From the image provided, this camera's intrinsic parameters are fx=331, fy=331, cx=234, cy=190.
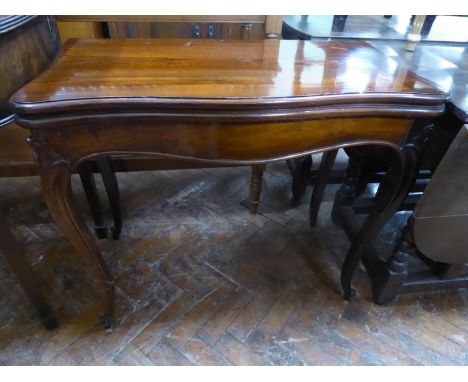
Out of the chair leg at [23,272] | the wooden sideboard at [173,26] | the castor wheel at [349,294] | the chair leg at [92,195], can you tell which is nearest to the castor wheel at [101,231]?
the chair leg at [92,195]

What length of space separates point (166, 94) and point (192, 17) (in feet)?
2.52

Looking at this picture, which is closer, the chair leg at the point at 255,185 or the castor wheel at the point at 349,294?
the castor wheel at the point at 349,294

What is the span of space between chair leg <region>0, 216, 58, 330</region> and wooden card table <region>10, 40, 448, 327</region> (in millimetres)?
182

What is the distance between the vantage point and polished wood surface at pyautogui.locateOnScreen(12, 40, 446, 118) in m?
0.55

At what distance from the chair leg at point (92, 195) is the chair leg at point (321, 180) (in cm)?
80

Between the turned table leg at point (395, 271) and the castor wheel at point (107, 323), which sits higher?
the turned table leg at point (395, 271)

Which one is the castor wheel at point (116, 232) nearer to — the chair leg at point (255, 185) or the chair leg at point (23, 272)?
the chair leg at point (23, 272)

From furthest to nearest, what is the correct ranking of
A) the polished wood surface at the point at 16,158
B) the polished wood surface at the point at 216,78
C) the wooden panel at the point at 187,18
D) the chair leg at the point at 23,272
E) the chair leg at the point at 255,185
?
the chair leg at the point at 255,185 < the wooden panel at the point at 187,18 < the polished wood surface at the point at 16,158 < the chair leg at the point at 23,272 < the polished wood surface at the point at 216,78

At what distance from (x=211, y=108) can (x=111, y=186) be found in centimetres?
72

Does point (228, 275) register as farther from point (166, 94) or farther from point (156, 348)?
point (166, 94)

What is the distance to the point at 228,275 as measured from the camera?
1.18 meters

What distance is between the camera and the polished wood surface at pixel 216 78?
1.80 ft

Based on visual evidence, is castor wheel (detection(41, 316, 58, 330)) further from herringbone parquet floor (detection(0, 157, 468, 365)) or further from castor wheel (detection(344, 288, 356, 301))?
castor wheel (detection(344, 288, 356, 301))
